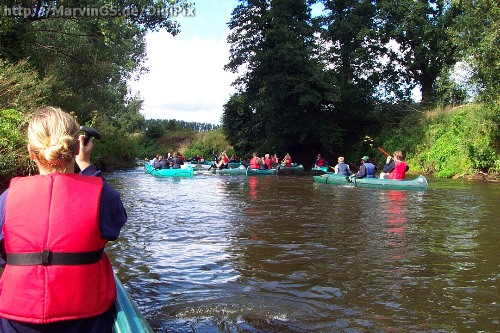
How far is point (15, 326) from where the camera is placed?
2.18 metres

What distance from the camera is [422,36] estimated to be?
2798cm

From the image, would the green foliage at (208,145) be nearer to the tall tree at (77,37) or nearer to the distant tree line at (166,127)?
the distant tree line at (166,127)

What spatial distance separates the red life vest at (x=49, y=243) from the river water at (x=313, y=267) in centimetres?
187

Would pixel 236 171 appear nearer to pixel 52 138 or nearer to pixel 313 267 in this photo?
pixel 313 267

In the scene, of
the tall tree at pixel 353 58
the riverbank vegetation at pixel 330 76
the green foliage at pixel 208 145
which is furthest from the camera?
the green foliage at pixel 208 145

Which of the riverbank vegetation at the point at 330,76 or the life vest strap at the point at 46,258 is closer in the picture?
the life vest strap at the point at 46,258

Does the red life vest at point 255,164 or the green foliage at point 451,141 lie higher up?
the green foliage at point 451,141

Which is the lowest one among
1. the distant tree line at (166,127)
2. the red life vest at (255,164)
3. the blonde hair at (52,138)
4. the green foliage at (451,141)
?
the red life vest at (255,164)

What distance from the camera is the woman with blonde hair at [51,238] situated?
2.15m

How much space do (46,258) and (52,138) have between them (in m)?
0.53

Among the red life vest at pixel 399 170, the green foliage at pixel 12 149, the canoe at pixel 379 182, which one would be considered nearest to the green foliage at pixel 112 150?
the green foliage at pixel 12 149

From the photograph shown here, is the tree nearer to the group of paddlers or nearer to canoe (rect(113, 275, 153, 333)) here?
the group of paddlers

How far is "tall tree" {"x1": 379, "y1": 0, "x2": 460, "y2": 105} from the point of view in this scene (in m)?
27.1

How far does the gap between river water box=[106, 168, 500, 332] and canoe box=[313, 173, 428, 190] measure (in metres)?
3.44
